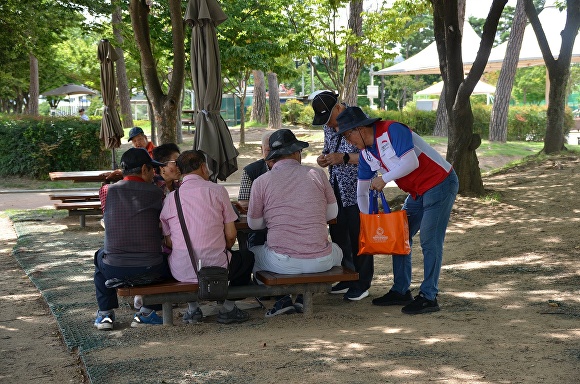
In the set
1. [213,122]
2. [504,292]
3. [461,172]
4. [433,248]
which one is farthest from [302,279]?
[461,172]

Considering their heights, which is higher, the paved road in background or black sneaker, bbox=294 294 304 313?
black sneaker, bbox=294 294 304 313

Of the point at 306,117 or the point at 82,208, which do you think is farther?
the point at 306,117

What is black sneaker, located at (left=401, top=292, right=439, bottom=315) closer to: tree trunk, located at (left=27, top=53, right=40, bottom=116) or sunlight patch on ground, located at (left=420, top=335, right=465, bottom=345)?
sunlight patch on ground, located at (left=420, top=335, right=465, bottom=345)

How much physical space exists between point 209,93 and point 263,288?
11.3 feet

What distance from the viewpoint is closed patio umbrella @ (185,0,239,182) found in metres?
8.47

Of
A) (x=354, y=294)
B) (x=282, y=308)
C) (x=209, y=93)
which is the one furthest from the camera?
(x=209, y=93)

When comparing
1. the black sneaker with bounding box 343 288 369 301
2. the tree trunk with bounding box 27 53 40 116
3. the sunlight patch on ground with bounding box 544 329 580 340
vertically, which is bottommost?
the black sneaker with bounding box 343 288 369 301

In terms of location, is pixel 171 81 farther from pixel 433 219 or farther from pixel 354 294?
pixel 433 219

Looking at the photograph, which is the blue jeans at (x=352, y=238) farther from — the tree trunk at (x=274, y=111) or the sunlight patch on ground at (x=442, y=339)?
the tree trunk at (x=274, y=111)

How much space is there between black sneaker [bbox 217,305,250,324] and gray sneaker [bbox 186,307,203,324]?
0.56 ft

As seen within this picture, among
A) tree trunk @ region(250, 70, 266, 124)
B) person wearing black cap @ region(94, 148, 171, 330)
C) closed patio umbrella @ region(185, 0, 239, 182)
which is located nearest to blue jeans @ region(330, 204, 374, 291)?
person wearing black cap @ region(94, 148, 171, 330)

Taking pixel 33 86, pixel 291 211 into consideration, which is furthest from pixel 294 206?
pixel 33 86

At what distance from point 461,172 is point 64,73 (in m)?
38.2

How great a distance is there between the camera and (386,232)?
19.5 ft
